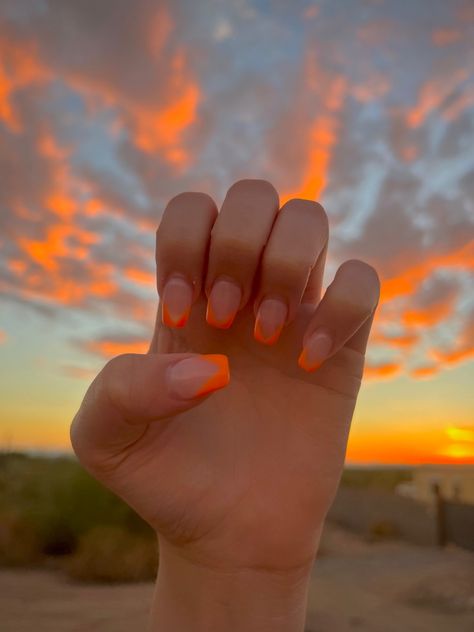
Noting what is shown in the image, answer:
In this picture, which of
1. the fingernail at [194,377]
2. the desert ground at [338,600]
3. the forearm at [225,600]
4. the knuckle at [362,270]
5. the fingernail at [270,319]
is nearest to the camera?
the fingernail at [194,377]

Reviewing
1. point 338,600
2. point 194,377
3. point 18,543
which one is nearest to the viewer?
point 194,377

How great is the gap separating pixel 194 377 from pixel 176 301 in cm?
17

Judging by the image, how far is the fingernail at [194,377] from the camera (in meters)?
1.00

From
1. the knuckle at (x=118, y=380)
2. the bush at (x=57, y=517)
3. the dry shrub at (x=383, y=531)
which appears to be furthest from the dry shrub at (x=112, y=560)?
the knuckle at (x=118, y=380)

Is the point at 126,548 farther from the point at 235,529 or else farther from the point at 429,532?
the point at 235,529

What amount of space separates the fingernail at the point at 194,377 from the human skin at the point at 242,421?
11 cm

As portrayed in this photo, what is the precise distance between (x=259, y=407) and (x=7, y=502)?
9456 mm

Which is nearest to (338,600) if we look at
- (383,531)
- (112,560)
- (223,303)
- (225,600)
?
(112,560)

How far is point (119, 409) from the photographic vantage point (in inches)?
43.6

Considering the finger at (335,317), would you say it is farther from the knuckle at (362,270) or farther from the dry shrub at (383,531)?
the dry shrub at (383,531)

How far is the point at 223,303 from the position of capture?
43.9 inches

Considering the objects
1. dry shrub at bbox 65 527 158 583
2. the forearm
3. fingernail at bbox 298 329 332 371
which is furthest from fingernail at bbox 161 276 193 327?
dry shrub at bbox 65 527 158 583

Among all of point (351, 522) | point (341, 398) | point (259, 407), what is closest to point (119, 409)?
point (259, 407)

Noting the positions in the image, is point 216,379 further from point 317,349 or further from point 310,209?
point 310,209
